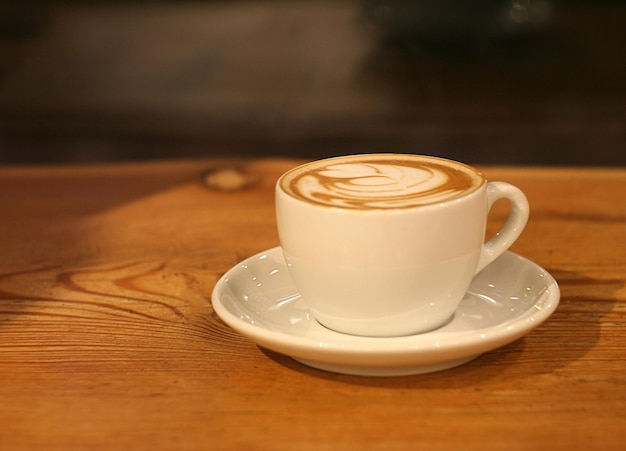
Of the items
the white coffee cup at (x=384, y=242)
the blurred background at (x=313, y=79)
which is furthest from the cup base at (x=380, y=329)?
the blurred background at (x=313, y=79)

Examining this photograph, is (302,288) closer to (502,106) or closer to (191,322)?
(191,322)

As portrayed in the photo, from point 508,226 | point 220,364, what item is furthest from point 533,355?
point 220,364

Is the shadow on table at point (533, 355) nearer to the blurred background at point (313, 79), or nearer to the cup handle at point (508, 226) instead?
the cup handle at point (508, 226)

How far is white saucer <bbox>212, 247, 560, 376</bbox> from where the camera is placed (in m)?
0.44

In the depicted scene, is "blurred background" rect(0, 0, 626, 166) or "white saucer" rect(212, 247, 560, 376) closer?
"white saucer" rect(212, 247, 560, 376)

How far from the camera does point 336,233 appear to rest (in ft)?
1.55

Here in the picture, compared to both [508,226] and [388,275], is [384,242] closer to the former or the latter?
[388,275]

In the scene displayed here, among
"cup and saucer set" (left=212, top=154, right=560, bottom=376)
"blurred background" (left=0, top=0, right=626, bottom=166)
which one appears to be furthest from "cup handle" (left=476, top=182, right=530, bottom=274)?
"blurred background" (left=0, top=0, right=626, bottom=166)

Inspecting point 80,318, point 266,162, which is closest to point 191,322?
point 80,318

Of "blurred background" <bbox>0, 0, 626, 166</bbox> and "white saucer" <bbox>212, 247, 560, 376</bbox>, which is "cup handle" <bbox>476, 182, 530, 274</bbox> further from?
"blurred background" <bbox>0, 0, 626, 166</bbox>

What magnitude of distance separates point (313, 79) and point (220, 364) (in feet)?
5.79

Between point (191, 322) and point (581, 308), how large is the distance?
29 centimetres

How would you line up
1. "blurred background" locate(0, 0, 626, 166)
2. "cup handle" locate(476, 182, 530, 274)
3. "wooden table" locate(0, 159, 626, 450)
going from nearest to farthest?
"wooden table" locate(0, 159, 626, 450), "cup handle" locate(476, 182, 530, 274), "blurred background" locate(0, 0, 626, 166)

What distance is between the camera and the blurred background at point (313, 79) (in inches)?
78.0
